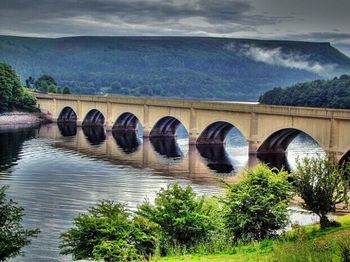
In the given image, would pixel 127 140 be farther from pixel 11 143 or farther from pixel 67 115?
pixel 67 115

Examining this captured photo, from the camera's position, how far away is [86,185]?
205 ft

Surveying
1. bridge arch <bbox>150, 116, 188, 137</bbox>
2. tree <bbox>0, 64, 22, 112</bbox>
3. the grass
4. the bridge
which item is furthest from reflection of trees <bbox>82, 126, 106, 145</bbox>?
the grass

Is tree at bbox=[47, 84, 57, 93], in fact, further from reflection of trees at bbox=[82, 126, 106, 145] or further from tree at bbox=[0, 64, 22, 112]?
reflection of trees at bbox=[82, 126, 106, 145]

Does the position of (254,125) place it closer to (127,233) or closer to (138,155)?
(138,155)

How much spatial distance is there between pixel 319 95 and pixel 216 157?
5023 centimetres

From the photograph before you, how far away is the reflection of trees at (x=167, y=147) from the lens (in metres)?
90.1

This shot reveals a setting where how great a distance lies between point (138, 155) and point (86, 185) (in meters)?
26.1

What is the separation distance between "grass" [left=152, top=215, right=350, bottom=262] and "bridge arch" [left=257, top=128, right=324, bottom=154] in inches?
1690

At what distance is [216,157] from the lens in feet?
284

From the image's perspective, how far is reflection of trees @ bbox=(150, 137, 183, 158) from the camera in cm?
9012

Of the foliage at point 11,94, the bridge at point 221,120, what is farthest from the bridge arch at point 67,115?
the foliage at point 11,94

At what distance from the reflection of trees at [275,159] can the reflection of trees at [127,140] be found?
68.1ft

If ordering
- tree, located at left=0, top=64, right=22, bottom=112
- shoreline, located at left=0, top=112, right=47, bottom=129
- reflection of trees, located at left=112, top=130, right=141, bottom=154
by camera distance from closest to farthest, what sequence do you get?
reflection of trees, located at left=112, top=130, right=141, bottom=154 → shoreline, located at left=0, top=112, right=47, bottom=129 → tree, located at left=0, top=64, right=22, bottom=112

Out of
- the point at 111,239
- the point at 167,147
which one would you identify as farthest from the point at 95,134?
the point at 111,239
